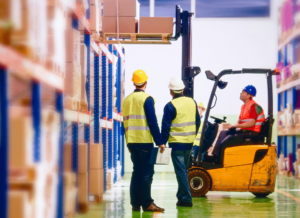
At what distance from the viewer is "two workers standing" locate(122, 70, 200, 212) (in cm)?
567

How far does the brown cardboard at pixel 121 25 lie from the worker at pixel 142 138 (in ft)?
5.56

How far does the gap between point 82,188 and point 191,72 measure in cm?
262

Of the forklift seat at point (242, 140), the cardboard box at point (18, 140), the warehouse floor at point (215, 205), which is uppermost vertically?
the cardboard box at point (18, 140)

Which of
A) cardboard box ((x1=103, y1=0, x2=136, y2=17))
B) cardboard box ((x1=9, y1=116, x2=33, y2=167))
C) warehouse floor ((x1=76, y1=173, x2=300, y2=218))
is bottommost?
warehouse floor ((x1=76, y1=173, x2=300, y2=218))

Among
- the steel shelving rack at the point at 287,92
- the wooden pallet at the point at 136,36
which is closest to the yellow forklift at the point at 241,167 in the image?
the wooden pallet at the point at 136,36

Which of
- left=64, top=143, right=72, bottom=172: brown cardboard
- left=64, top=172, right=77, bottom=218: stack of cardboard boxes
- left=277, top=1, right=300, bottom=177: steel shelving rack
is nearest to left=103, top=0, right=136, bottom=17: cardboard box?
left=64, top=143, right=72, bottom=172: brown cardboard

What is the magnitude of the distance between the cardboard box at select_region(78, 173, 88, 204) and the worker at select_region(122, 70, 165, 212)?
0.61 metres

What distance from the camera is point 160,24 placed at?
23.6 ft

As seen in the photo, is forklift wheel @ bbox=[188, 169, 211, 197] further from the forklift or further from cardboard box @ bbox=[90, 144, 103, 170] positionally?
cardboard box @ bbox=[90, 144, 103, 170]

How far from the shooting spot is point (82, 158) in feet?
19.3

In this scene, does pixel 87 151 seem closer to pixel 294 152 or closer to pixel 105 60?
pixel 105 60

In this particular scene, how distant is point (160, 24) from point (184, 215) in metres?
3.19

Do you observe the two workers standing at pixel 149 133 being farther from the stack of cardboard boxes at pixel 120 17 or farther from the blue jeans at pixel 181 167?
the stack of cardboard boxes at pixel 120 17

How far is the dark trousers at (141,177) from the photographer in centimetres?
568
